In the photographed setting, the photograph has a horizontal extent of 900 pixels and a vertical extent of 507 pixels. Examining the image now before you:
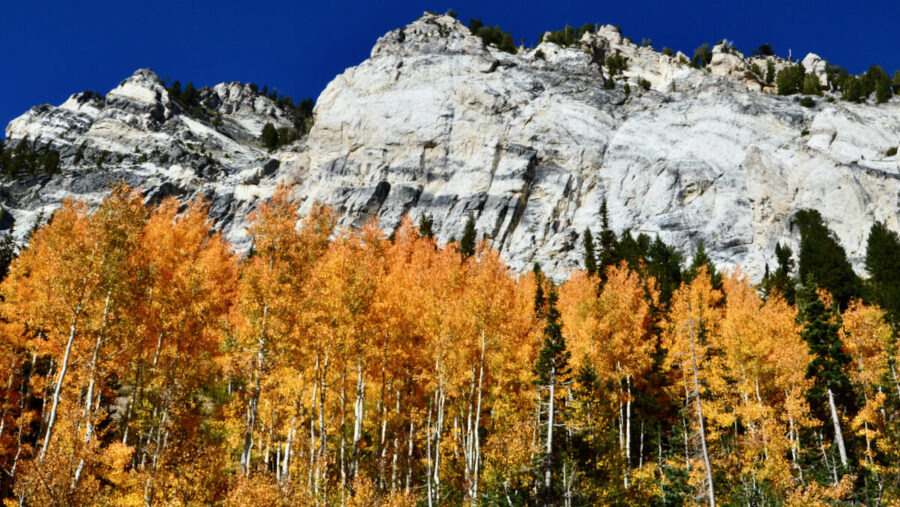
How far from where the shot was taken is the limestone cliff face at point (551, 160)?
82.9 meters

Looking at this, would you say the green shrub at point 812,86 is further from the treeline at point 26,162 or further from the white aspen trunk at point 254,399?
the treeline at point 26,162

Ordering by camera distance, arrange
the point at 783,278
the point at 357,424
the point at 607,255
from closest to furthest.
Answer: the point at 357,424
the point at 783,278
the point at 607,255

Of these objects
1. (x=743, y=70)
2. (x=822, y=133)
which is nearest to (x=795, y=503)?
(x=822, y=133)

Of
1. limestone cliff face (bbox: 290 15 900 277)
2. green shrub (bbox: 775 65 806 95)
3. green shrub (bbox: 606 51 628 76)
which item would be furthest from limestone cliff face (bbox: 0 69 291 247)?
green shrub (bbox: 775 65 806 95)

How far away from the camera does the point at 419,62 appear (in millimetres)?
114875

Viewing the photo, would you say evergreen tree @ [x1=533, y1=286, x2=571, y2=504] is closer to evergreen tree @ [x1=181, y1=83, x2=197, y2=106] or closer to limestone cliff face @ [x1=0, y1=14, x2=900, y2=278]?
limestone cliff face @ [x1=0, y1=14, x2=900, y2=278]

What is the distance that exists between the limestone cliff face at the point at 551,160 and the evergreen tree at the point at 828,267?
13666 millimetres

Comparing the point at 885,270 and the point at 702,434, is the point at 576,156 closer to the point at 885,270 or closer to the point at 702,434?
the point at 885,270

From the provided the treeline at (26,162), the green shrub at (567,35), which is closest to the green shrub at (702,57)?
the green shrub at (567,35)

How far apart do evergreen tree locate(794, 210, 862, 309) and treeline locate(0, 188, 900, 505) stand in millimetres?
16065

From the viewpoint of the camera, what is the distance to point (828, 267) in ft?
172

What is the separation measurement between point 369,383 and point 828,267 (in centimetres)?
5008

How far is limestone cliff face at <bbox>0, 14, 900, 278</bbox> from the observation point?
272 feet

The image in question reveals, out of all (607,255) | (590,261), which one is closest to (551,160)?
(590,261)
